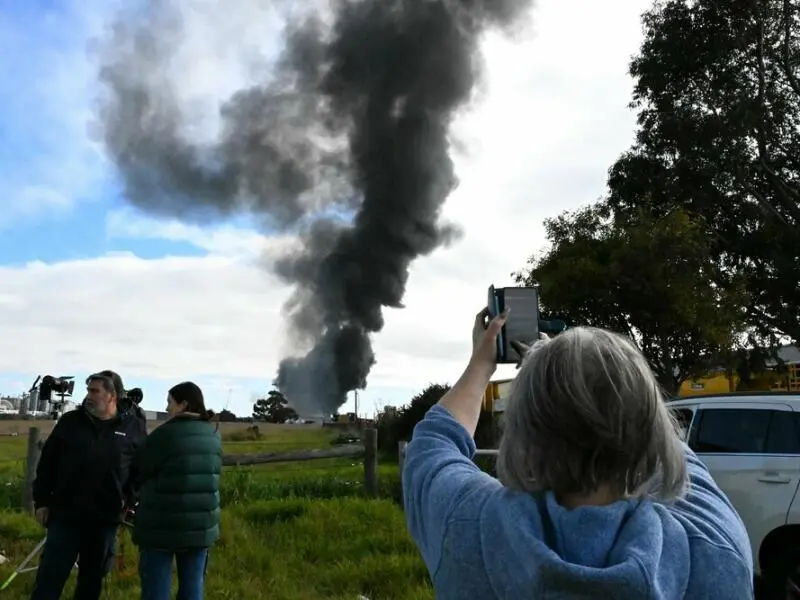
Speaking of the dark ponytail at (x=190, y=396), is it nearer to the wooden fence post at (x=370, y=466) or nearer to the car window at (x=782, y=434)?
the car window at (x=782, y=434)

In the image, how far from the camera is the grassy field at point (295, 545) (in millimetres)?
6184

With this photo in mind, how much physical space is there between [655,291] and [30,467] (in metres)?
13.3

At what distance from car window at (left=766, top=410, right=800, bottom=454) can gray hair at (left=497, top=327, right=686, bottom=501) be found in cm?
510

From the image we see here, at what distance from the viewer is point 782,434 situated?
229 inches

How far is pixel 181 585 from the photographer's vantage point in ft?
15.5

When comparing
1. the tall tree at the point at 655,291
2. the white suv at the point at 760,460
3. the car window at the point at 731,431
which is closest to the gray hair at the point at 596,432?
the white suv at the point at 760,460

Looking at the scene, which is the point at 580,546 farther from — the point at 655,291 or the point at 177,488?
the point at 655,291

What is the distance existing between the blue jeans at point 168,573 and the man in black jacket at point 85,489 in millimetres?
425

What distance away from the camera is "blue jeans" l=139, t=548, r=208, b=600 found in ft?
15.0

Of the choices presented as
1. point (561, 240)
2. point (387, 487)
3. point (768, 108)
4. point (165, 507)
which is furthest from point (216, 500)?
point (768, 108)

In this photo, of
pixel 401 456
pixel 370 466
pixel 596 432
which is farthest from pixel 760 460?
pixel 596 432

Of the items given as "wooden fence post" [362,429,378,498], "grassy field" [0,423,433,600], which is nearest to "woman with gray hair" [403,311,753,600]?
"grassy field" [0,423,433,600]

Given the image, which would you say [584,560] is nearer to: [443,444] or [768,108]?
[443,444]

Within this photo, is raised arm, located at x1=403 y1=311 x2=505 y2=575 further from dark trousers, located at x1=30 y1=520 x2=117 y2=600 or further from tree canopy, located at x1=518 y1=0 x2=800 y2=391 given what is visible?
tree canopy, located at x1=518 y1=0 x2=800 y2=391
